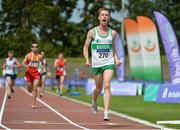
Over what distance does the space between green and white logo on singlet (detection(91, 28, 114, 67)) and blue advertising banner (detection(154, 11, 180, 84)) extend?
18642 millimetres

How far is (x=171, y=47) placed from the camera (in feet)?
109

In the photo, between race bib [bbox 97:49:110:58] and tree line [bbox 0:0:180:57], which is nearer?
race bib [bbox 97:49:110:58]

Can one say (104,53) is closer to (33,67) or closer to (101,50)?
(101,50)

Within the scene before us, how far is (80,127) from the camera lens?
1345 cm

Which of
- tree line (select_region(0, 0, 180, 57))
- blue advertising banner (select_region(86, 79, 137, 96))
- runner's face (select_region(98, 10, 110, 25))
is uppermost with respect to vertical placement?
tree line (select_region(0, 0, 180, 57))

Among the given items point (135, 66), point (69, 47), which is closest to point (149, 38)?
point (135, 66)

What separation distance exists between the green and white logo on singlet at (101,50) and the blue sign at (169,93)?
11806 millimetres

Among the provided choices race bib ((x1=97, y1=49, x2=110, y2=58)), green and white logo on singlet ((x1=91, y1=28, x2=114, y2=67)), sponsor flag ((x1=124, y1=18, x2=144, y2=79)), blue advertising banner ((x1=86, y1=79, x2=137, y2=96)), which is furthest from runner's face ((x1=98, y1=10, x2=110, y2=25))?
sponsor flag ((x1=124, y1=18, x2=144, y2=79))

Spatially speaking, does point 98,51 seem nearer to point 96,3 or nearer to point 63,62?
point 63,62

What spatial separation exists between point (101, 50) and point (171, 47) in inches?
760

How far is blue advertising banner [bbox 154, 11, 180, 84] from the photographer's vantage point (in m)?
32.6

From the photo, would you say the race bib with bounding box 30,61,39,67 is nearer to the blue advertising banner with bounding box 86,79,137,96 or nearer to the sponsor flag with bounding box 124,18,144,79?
the blue advertising banner with bounding box 86,79,137,96

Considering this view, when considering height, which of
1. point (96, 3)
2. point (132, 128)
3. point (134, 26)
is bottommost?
point (132, 128)

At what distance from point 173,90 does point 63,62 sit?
8.38 metres
